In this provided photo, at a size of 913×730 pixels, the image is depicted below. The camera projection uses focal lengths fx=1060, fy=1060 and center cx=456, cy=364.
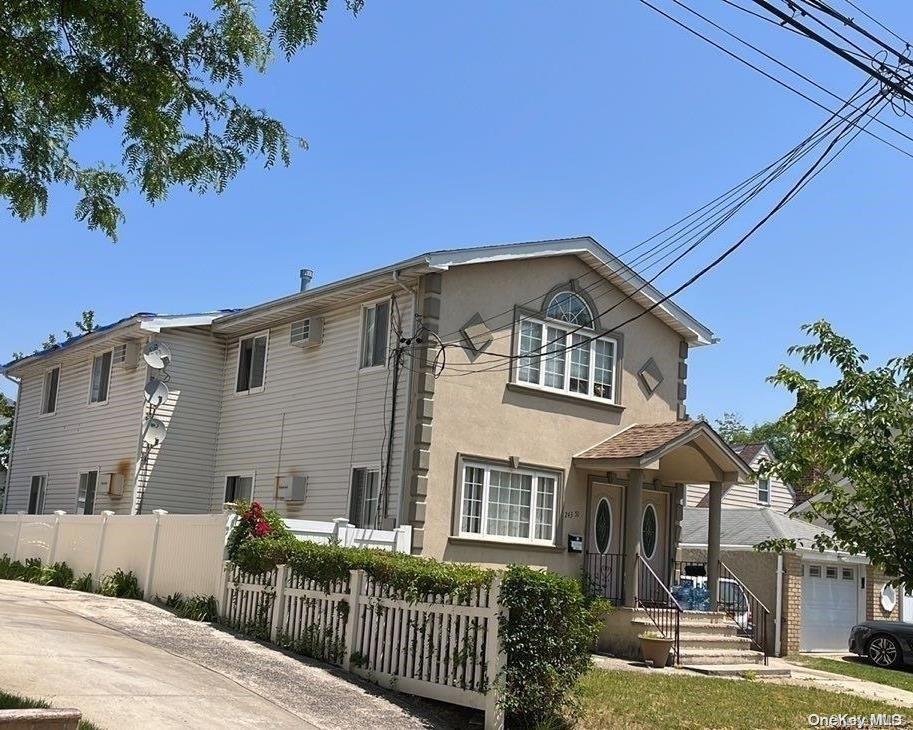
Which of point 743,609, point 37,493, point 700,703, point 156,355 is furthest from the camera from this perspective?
point 37,493

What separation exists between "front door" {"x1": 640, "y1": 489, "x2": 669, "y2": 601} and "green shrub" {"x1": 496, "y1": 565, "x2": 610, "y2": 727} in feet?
31.3

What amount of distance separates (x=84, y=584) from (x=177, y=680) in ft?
28.0

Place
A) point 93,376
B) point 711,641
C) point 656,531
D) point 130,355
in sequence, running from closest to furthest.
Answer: point 711,641, point 656,531, point 130,355, point 93,376

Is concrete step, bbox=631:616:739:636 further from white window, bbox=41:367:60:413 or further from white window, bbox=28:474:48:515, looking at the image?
white window, bbox=41:367:60:413

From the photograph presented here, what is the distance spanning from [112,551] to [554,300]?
8.83 m

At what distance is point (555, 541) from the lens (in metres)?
18.5

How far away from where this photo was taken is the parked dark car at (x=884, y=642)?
21484mm

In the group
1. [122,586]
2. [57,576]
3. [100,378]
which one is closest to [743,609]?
[122,586]

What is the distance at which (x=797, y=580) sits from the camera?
2173 centimetres

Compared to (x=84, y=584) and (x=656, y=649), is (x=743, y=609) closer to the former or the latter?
(x=656, y=649)

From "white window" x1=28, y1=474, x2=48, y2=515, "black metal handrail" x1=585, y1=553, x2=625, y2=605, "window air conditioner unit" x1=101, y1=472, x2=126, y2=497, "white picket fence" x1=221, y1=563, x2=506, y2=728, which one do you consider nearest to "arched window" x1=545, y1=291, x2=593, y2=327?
"black metal handrail" x1=585, y1=553, x2=625, y2=605

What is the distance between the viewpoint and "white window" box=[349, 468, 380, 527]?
17.8 meters

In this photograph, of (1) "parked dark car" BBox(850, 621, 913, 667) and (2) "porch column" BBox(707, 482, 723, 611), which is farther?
(1) "parked dark car" BBox(850, 621, 913, 667)

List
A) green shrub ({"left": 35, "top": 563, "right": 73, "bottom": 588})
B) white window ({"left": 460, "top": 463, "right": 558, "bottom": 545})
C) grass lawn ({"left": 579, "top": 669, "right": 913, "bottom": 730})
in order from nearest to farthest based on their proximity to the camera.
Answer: grass lawn ({"left": 579, "top": 669, "right": 913, "bottom": 730}) < white window ({"left": 460, "top": 463, "right": 558, "bottom": 545}) < green shrub ({"left": 35, "top": 563, "right": 73, "bottom": 588})
